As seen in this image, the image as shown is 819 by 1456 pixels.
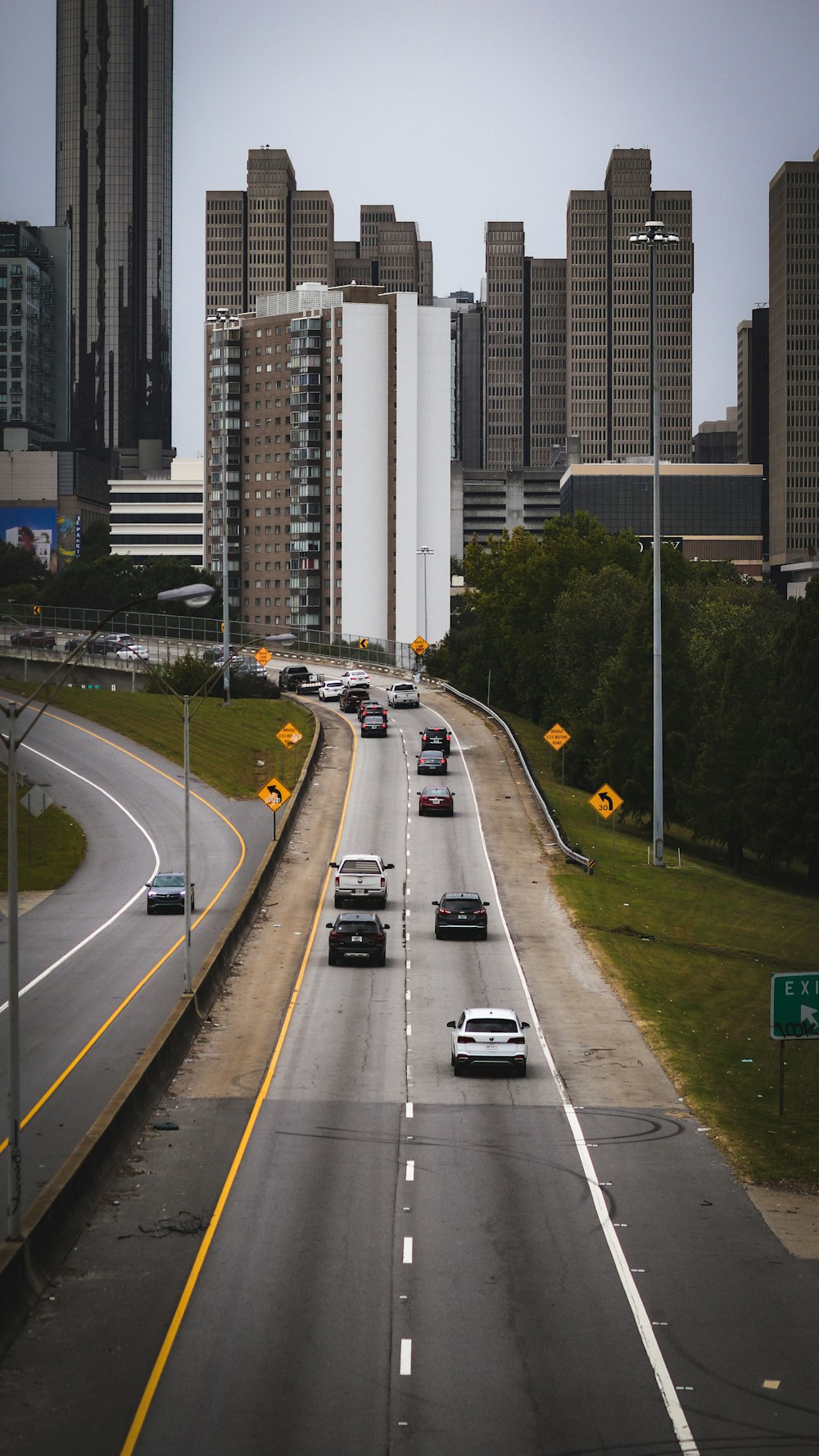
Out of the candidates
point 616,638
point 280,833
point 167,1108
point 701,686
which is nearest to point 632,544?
point 616,638

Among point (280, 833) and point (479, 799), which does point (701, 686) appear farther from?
point (280, 833)

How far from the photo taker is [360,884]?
51188 mm

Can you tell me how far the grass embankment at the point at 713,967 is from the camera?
2966cm

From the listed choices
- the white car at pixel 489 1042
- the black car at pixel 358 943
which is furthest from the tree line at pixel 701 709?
the white car at pixel 489 1042

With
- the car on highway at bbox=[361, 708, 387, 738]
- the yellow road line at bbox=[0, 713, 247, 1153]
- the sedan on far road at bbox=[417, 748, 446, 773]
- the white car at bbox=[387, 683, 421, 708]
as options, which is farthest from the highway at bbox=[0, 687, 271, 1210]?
the white car at bbox=[387, 683, 421, 708]

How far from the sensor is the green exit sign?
28.5 m

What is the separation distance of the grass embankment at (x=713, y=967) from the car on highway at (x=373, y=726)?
15.3m

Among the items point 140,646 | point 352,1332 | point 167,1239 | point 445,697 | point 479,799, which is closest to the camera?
point 352,1332

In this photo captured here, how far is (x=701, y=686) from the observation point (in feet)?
251

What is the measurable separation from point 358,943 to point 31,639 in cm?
8936

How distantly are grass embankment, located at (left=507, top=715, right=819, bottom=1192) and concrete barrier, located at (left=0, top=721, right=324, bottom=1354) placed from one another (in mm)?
10349

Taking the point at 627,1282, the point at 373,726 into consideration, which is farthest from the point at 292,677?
the point at 627,1282

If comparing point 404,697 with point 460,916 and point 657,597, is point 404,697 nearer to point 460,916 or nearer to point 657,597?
point 657,597

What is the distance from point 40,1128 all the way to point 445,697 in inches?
3390
